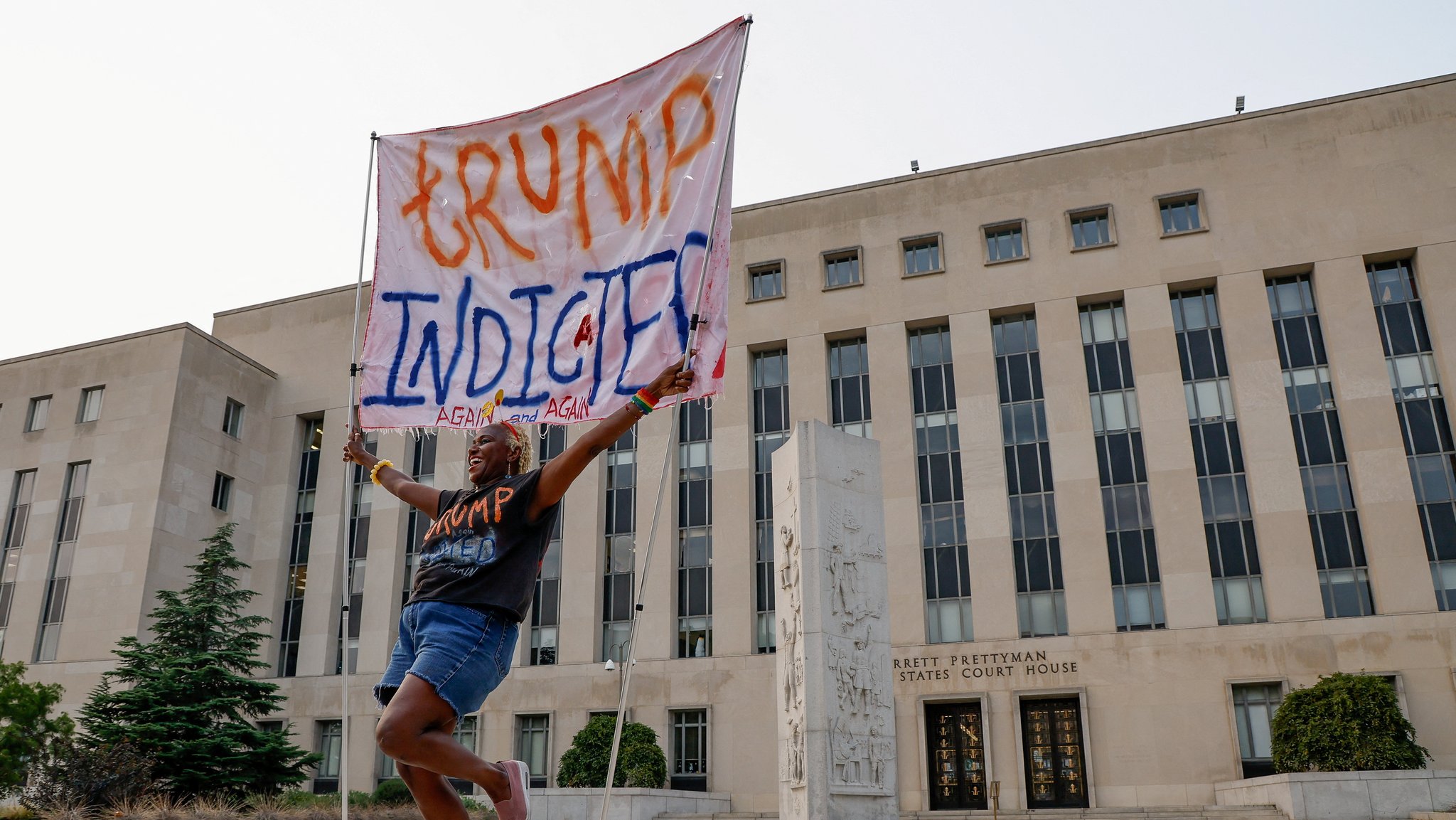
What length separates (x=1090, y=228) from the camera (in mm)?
36719

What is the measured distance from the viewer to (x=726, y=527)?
36938 mm

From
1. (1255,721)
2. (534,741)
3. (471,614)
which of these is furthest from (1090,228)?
(471,614)

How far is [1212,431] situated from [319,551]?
1275 inches

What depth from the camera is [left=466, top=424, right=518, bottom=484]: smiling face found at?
199 inches

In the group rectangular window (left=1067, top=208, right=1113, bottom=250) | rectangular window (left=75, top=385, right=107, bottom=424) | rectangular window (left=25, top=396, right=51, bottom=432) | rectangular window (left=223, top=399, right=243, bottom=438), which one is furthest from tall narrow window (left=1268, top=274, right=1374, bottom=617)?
rectangular window (left=25, top=396, right=51, bottom=432)

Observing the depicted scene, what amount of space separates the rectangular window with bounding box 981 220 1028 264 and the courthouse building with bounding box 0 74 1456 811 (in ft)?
0.43

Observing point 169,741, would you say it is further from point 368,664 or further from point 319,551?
point 319,551

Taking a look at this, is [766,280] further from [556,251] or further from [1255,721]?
[556,251]

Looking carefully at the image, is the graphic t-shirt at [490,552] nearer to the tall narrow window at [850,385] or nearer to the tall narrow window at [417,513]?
the tall narrow window at [850,385]

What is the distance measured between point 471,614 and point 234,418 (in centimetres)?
4347

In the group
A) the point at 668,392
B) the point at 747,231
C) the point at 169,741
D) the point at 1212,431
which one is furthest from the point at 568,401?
the point at 747,231

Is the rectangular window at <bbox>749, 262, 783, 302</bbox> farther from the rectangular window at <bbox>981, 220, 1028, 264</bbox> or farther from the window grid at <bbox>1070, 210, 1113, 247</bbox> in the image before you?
the window grid at <bbox>1070, 210, 1113, 247</bbox>

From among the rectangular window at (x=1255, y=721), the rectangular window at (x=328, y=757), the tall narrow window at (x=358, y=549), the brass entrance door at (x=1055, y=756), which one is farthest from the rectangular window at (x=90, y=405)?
the rectangular window at (x=1255, y=721)

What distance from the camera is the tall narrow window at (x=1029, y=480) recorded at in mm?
33438
